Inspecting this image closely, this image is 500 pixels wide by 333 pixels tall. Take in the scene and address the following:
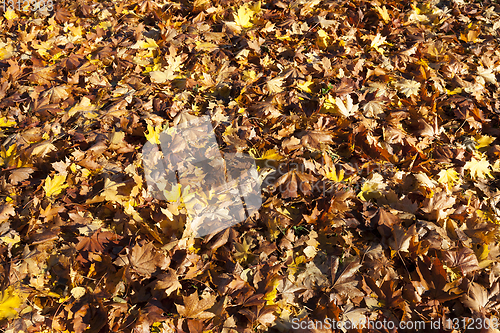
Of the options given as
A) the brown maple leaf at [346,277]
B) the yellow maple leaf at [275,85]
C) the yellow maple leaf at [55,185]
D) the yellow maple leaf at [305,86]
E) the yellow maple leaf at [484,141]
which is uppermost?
the yellow maple leaf at [275,85]

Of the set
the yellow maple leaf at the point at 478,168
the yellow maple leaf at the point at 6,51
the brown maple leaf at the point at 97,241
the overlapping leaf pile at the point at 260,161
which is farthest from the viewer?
the yellow maple leaf at the point at 6,51

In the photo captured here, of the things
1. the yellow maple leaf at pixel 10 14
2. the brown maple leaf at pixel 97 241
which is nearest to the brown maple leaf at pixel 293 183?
the brown maple leaf at pixel 97 241

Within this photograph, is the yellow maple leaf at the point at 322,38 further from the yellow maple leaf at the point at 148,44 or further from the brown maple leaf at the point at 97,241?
the brown maple leaf at the point at 97,241

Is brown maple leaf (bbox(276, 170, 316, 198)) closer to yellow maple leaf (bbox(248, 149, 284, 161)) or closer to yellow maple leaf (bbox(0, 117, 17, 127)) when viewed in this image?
yellow maple leaf (bbox(248, 149, 284, 161))

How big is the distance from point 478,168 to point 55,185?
3038mm

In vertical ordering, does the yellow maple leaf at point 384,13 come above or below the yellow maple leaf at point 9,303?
above

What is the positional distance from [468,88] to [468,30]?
3.44ft

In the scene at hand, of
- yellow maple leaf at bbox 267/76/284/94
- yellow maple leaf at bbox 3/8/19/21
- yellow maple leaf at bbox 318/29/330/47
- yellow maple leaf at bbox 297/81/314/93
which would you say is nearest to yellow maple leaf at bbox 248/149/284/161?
yellow maple leaf at bbox 267/76/284/94

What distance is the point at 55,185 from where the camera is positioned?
205 centimetres

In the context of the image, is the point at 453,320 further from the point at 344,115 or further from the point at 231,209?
the point at 344,115

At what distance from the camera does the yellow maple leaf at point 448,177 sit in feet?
7.18

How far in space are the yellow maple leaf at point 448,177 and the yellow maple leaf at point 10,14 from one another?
4577mm

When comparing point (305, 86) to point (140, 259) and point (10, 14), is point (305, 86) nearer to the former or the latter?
point (140, 259)

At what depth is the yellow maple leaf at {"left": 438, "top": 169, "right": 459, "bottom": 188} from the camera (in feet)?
7.18
